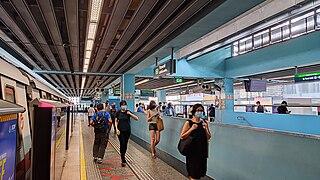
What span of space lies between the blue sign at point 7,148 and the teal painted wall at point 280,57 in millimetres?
10928

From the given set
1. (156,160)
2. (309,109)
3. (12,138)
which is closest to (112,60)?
(156,160)

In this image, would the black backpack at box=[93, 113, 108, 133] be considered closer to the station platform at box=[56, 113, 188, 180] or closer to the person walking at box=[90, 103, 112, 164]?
the person walking at box=[90, 103, 112, 164]

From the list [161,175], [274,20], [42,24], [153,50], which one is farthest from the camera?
[153,50]

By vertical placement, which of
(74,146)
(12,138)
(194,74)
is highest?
(194,74)

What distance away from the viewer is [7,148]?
4.50 feet

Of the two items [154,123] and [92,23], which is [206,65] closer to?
[154,123]

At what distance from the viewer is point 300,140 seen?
3.05 meters

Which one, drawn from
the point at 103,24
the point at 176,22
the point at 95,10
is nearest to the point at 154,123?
the point at 176,22

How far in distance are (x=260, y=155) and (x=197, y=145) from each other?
0.86 m

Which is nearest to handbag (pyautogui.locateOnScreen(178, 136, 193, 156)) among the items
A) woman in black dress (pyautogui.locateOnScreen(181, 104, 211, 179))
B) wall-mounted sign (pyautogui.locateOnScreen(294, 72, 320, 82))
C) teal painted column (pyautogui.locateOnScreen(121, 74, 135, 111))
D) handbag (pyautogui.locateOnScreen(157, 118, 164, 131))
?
woman in black dress (pyautogui.locateOnScreen(181, 104, 211, 179))

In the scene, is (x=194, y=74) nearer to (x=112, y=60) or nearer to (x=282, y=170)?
(x=112, y=60)

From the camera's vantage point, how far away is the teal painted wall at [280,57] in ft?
34.5

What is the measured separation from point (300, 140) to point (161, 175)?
3.32m

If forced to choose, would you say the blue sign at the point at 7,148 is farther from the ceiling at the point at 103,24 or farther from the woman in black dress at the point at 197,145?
the ceiling at the point at 103,24
